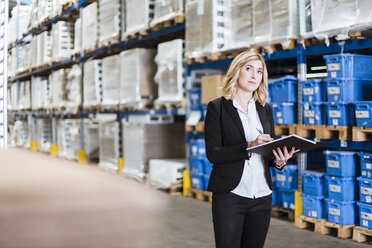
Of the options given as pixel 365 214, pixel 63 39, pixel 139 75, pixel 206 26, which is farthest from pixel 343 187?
pixel 63 39

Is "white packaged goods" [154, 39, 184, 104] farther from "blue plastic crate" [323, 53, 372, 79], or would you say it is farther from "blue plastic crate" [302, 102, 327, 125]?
"blue plastic crate" [323, 53, 372, 79]

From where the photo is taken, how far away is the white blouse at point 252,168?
2.30m

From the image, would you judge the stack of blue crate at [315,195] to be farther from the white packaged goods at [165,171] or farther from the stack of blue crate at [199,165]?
the white packaged goods at [165,171]

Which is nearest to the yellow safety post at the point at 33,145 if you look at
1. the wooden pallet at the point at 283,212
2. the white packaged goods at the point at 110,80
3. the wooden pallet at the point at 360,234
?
the white packaged goods at the point at 110,80

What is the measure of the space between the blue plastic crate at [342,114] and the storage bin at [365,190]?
562mm

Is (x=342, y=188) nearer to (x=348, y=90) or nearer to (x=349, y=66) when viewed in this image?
(x=348, y=90)

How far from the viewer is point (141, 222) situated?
93.3 inches

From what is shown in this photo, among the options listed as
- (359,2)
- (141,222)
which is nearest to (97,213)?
(141,222)

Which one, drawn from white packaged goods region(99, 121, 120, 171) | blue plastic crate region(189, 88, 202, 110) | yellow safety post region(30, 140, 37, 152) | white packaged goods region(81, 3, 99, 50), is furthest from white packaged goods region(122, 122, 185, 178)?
yellow safety post region(30, 140, 37, 152)

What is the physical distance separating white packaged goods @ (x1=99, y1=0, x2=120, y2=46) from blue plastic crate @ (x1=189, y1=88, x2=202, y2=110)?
9.04 feet

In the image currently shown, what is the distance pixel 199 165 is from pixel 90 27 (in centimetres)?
476

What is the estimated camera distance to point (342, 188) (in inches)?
175

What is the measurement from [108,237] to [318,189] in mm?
3031

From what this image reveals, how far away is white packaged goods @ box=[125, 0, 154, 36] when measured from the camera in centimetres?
780
